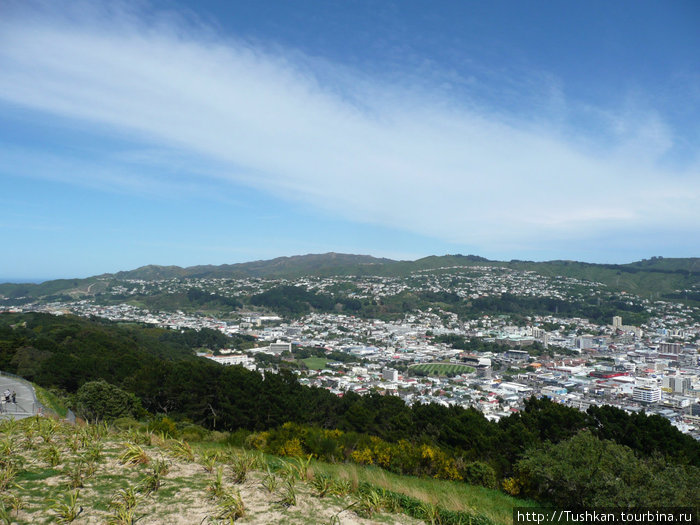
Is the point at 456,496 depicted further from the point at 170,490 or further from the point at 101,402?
the point at 101,402

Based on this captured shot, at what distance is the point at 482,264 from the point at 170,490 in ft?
484

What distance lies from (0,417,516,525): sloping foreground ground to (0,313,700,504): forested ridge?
3.00 metres

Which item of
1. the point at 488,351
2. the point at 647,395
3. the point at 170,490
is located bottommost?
the point at 488,351

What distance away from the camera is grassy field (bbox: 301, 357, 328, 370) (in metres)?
43.4

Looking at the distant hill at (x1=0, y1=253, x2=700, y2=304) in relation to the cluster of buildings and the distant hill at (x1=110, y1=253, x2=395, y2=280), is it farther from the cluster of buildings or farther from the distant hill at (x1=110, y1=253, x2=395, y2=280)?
the cluster of buildings

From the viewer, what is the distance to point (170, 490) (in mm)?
3762

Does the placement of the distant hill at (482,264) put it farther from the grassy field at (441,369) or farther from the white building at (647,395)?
the white building at (647,395)

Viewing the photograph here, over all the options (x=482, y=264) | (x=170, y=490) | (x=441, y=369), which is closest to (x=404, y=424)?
(x=170, y=490)

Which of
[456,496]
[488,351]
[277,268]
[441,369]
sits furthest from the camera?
[277,268]

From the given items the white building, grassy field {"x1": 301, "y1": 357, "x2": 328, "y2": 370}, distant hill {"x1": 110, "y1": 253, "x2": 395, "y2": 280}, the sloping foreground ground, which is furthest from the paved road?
distant hill {"x1": 110, "y1": 253, "x2": 395, "y2": 280}

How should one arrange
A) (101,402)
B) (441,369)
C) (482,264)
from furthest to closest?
(482,264) < (441,369) < (101,402)

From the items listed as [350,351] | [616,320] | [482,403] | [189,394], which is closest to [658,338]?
[616,320]

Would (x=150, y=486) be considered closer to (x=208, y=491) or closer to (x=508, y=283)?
(x=208, y=491)

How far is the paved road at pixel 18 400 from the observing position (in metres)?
8.62
